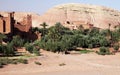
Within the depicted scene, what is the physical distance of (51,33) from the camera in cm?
5591

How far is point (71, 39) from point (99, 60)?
16.6 m

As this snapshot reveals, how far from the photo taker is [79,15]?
11694 cm

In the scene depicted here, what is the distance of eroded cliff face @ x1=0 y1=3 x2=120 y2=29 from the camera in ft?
359

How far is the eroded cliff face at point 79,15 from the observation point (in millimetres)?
109500

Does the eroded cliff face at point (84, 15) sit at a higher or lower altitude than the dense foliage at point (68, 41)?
higher

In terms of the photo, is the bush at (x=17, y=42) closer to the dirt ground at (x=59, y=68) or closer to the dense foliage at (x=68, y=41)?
the dense foliage at (x=68, y=41)

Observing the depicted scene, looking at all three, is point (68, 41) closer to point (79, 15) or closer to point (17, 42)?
point (17, 42)

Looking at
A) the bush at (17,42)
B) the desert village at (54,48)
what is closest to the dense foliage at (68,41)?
the desert village at (54,48)

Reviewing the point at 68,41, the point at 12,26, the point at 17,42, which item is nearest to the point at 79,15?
the point at 12,26

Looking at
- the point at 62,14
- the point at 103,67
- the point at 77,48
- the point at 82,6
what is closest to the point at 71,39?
the point at 77,48

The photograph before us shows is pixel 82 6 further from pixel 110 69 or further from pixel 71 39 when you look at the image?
pixel 110 69

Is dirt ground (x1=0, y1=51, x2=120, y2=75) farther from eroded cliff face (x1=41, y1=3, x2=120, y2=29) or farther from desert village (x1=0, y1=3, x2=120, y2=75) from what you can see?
eroded cliff face (x1=41, y1=3, x2=120, y2=29)

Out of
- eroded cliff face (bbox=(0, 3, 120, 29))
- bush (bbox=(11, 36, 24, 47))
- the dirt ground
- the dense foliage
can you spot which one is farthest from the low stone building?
eroded cliff face (bbox=(0, 3, 120, 29))

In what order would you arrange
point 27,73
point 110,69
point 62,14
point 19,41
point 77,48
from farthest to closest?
point 62,14 < point 77,48 < point 19,41 < point 110,69 < point 27,73
